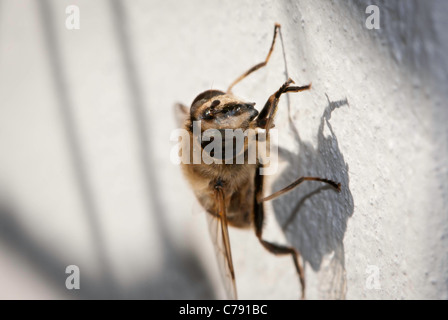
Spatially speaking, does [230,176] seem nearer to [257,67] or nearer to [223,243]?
[223,243]

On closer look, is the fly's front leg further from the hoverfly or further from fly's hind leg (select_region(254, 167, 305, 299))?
fly's hind leg (select_region(254, 167, 305, 299))

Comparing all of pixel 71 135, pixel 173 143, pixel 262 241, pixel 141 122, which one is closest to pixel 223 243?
pixel 262 241

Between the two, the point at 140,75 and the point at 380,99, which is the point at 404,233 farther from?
the point at 140,75

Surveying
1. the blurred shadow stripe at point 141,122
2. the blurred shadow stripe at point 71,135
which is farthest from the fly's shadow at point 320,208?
the blurred shadow stripe at point 71,135

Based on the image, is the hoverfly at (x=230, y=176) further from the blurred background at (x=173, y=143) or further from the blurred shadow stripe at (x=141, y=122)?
the blurred shadow stripe at (x=141, y=122)

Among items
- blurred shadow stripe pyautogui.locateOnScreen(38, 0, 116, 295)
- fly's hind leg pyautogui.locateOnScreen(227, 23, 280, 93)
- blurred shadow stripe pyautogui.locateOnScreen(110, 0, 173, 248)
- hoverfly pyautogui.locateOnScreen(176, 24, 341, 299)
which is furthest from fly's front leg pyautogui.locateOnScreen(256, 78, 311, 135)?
blurred shadow stripe pyautogui.locateOnScreen(38, 0, 116, 295)
